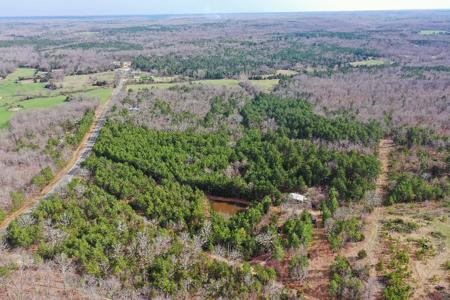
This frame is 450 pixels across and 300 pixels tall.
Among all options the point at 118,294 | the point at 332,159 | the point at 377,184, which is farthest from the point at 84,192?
the point at 377,184

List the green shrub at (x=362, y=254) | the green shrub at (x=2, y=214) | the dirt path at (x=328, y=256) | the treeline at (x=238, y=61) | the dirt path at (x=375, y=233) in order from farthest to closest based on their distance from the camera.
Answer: the treeline at (x=238, y=61) < the green shrub at (x=2, y=214) < the green shrub at (x=362, y=254) < the dirt path at (x=328, y=256) < the dirt path at (x=375, y=233)

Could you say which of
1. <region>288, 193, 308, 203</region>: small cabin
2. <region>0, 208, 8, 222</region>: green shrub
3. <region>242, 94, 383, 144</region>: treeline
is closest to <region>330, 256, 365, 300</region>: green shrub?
<region>288, 193, 308, 203</region>: small cabin

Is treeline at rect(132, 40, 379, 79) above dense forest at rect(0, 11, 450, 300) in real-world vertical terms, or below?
above

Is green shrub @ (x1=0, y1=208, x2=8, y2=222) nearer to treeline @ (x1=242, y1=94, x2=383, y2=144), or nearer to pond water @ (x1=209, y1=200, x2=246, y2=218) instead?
pond water @ (x1=209, y1=200, x2=246, y2=218)

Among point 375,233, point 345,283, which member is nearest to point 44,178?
point 345,283

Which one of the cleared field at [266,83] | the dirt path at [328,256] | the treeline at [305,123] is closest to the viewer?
the dirt path at [328,256]

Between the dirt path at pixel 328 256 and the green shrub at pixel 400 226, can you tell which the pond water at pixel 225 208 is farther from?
the green shrub at pixel 400 226

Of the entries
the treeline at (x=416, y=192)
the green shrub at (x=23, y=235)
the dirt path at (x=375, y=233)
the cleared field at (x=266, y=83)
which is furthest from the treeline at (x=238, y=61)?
the green shrub at (x=23, y=235)
